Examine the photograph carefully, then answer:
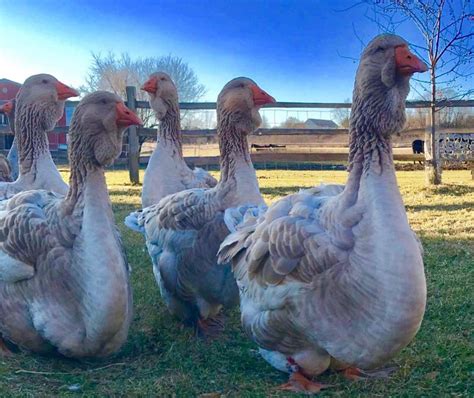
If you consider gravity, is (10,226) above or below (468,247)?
above

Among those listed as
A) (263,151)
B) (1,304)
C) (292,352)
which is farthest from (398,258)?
(263,151)

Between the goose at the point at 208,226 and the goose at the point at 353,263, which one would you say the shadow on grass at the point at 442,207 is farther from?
the goose at the point at 353,263

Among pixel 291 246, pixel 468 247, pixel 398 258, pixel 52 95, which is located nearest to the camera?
pixel 398 258

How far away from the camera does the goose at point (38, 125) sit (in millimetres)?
4730

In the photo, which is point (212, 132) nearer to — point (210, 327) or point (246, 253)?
point (210, 327)

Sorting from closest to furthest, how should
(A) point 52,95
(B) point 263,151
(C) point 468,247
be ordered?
(A) point 52,95, (C) point 468,247, (B) point 263,151

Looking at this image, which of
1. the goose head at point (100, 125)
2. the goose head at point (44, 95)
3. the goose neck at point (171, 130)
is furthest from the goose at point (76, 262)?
the goose neck at point (171, 130)

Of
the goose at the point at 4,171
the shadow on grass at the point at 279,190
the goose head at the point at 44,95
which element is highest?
the goose head at the point at 44,95

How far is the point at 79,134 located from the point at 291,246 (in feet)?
4.54

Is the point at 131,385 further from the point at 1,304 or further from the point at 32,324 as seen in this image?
the point at 1,304

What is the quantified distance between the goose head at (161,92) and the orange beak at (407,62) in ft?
10.0

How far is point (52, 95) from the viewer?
15.6 ft

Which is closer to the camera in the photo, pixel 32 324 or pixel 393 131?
pixel 393 131

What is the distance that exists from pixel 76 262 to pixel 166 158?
2.27m
